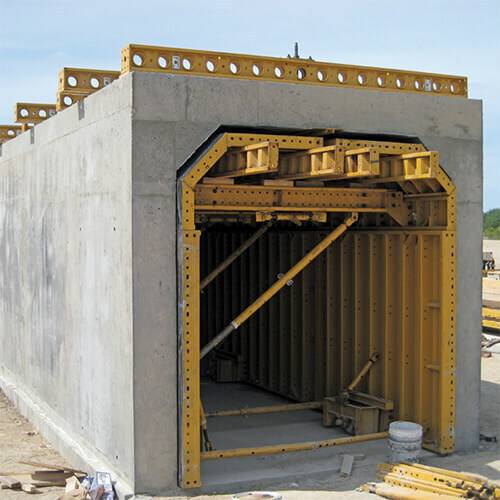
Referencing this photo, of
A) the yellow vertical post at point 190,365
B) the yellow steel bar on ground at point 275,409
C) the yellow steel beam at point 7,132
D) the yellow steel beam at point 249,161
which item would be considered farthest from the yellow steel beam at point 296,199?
the yellow steel beam at point 7,132

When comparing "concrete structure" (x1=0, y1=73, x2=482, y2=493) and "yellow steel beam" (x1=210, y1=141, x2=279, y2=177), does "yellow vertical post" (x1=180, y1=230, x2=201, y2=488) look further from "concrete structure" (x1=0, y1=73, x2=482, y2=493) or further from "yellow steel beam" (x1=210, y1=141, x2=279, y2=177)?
"yellow steel beam" (x1=210, y1=141, x2=279, y2=177)

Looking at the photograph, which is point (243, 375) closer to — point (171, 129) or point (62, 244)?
point (62, 244)

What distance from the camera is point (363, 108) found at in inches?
369

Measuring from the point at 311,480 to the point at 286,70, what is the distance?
446 cm

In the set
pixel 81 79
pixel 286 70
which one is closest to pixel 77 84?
pixel 81 79

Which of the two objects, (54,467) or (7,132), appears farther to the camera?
(7,132)

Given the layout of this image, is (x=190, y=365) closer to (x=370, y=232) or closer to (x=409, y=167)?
(x=409, y=167)

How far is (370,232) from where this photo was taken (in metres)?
10.5

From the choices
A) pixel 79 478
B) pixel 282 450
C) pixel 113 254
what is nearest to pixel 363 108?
pixel 113 254

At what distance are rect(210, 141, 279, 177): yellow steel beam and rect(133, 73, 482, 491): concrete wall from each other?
15.8 inches

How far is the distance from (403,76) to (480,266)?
248 centimetres

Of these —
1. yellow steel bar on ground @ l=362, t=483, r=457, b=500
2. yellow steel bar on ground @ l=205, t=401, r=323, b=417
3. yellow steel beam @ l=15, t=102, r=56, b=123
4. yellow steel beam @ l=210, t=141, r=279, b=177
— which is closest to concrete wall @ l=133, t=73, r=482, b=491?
yellow steel beam @ l=210, t=141, r=279, b=177

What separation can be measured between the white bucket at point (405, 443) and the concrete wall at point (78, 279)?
9.51 ft

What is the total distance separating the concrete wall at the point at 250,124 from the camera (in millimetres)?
8141
